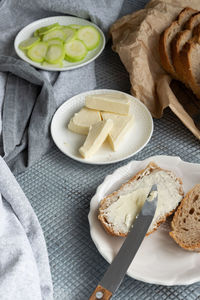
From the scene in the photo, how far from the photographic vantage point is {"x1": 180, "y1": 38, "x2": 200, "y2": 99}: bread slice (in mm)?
1570

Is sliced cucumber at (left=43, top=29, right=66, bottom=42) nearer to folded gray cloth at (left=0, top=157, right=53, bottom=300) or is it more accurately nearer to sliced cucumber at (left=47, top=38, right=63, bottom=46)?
sliced cucumber at (left=47, top=38, right=63, bottom=46)

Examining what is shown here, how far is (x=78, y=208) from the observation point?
1.31 metres

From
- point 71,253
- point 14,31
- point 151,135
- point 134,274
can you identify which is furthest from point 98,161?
point 14,31

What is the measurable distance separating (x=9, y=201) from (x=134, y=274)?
0.37 m

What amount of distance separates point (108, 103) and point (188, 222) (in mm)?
509

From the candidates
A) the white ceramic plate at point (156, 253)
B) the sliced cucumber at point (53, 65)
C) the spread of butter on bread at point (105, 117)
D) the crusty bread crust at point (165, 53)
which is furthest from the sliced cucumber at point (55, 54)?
the white ceramic plate at point (156, 253)

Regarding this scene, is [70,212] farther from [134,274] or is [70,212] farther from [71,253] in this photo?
[134,274]

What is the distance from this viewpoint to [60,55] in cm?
168

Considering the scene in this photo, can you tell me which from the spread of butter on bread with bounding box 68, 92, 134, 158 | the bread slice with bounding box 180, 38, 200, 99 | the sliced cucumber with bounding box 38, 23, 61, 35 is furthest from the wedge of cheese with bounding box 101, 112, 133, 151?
the sliced cucumber with bounding box 38, 23, 61, 35

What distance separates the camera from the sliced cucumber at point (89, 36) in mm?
1762

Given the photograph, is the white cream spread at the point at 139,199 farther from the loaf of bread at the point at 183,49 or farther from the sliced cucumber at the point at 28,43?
the sliced cucumber at the point at 28,43

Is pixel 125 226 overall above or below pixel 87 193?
above

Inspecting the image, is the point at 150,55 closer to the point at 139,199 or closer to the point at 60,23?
the point at 60,23

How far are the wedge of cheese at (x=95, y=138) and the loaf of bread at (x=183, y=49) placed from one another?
361 mm
